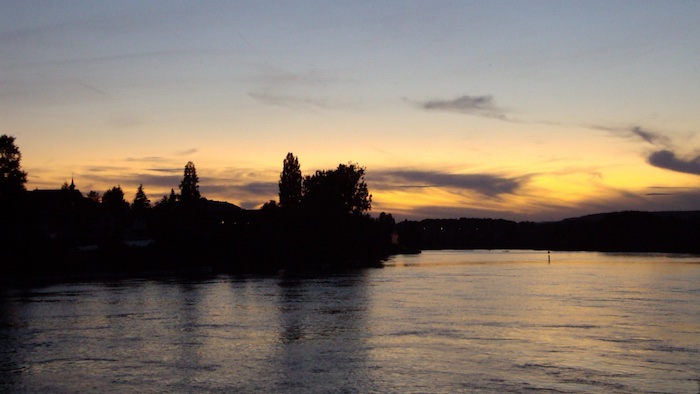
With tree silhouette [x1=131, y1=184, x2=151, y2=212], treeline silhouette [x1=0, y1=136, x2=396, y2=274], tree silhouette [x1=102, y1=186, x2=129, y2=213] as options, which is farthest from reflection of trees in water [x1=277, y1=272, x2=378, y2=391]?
tree silhouette [x1=131, y1=184, x2=151, y2=212]

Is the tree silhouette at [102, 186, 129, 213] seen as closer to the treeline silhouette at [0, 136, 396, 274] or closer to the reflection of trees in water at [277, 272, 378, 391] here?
the treeline silhouette at [0, 136, 396, 274]

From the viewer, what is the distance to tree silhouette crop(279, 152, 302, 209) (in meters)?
140

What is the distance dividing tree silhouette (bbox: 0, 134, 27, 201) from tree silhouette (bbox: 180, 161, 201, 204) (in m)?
52.3

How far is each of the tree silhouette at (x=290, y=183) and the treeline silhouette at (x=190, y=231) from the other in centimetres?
18

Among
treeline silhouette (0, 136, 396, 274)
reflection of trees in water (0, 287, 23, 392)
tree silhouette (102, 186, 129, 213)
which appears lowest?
reflection of trees in water (0, 287, 23, 392)

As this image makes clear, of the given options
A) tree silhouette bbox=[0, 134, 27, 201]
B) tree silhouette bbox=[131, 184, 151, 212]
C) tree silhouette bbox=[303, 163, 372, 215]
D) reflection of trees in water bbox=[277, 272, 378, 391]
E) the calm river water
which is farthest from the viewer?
tree silhouette bbox=[131, 184, 151, 212]

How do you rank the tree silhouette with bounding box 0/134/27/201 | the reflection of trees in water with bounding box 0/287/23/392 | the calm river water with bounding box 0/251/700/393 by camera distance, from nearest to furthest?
the calm river water with bounding box 0/251/700/393
the reflection of trees in water with bounding box 0/287/23/392
the tree silhouette with bounding box 0/134/27/201

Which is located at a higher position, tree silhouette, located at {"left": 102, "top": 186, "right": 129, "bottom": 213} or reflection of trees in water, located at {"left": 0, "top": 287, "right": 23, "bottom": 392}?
tree silhouette, located at {"left": 102, "top": 186, "right": 129, "bottom": 213}

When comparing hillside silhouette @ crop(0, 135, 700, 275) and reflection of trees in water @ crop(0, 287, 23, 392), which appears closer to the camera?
reflection of trees in water @ crop(0, 287, 23, 392)

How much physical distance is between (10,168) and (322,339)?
6341cm

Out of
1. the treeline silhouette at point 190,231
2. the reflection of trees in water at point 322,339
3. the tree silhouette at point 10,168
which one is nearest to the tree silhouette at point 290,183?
the treeline silhouette at point 190,231

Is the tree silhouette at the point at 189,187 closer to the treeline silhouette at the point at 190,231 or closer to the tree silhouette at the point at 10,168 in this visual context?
the treeline silhouette at the point at 190,231

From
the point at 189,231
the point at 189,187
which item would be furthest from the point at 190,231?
the point at 189,187

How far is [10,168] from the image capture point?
86.5 meters
